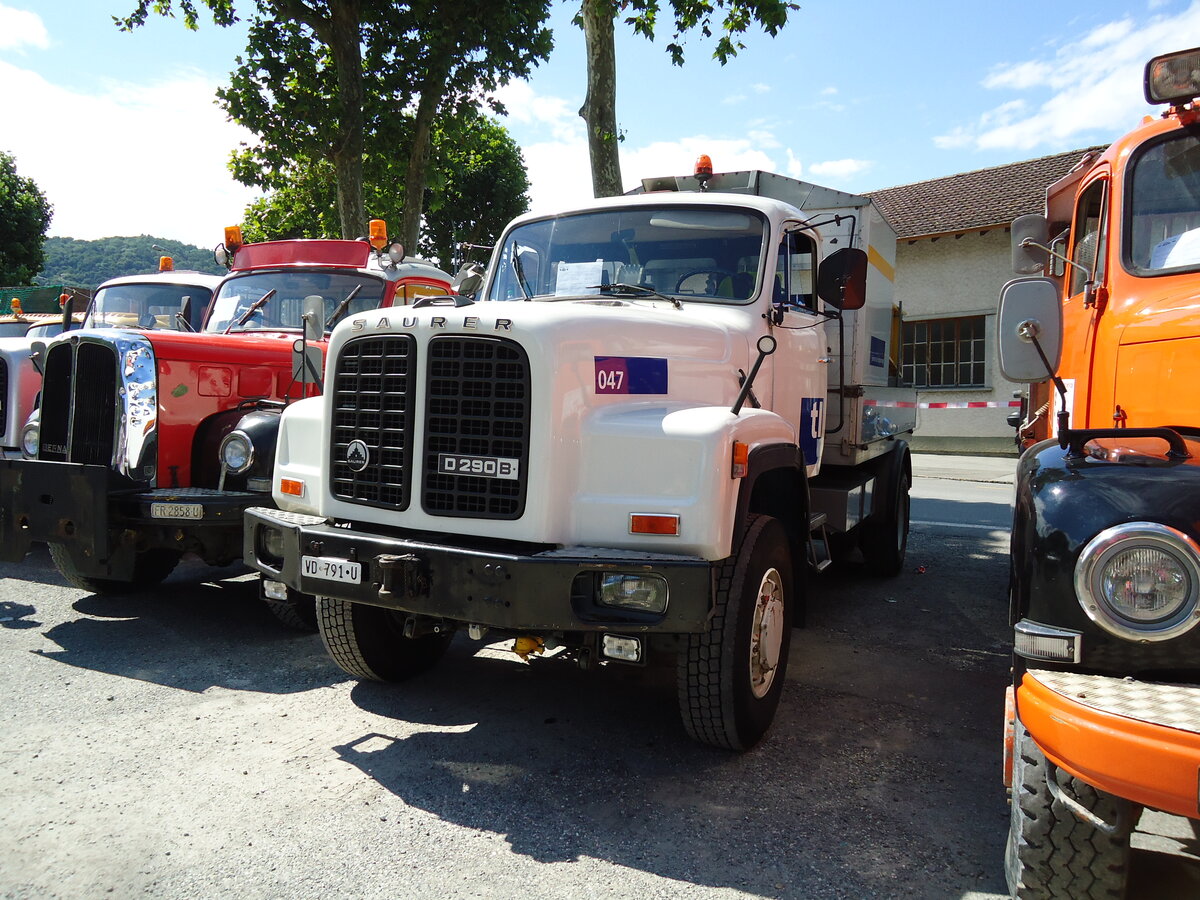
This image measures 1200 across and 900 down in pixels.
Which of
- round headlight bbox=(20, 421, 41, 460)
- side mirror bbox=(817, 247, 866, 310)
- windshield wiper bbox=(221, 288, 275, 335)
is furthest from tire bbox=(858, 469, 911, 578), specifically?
round headlight bbox=(20, 421, 41, 460)

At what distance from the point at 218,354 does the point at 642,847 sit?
424cm

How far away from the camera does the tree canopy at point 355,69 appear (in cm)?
1492

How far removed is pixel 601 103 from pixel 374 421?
28.2 feet

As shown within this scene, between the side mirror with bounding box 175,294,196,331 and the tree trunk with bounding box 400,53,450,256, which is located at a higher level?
the tree trunk with bounding box 400,53,450,256

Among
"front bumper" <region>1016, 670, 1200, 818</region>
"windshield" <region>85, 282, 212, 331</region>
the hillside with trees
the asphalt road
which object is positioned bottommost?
the asphalt road

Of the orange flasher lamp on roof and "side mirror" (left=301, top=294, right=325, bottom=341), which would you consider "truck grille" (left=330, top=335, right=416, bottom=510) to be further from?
the orange flasher lamp on roof

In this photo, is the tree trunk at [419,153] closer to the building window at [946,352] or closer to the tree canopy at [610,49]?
the tree canopy at [610,49]

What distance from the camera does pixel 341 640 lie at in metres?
4.18

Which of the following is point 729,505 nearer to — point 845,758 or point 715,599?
point 715,599

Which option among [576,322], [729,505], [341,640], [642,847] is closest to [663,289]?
[576,322]

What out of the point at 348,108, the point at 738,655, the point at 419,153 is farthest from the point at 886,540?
the point at 419,153

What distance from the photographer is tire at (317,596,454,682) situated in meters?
4.14

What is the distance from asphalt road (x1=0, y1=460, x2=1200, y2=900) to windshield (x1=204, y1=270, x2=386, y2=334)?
8.33 ft

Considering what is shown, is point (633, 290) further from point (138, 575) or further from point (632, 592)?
point (138, 575)
